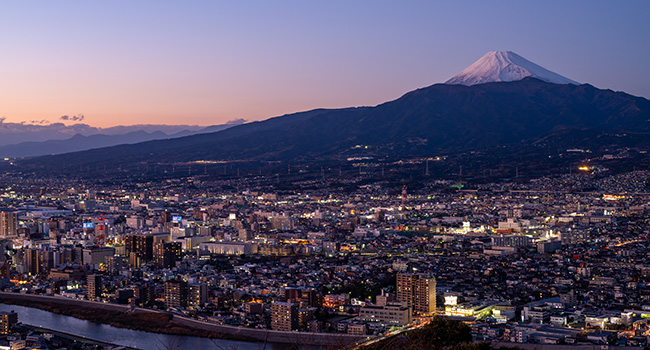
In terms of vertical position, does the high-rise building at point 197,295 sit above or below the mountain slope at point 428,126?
below

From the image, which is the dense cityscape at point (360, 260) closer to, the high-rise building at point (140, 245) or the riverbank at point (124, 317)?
the high-rise building at point (140, 245)

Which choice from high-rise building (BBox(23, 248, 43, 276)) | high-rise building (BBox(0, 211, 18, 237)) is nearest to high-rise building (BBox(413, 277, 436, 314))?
high-rise building (BBox(23, 248, 43, 276))

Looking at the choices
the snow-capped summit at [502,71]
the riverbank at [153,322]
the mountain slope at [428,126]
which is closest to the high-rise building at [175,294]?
the riverbank at [153,322]

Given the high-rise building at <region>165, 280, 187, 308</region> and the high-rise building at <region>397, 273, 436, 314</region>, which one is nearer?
the high-rise building at <region>397, 273, 436, 314</region>

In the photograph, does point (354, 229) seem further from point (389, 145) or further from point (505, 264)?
point (389, 145)

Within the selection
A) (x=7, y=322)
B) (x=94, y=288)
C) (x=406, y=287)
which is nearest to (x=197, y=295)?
(x=94, y=288)

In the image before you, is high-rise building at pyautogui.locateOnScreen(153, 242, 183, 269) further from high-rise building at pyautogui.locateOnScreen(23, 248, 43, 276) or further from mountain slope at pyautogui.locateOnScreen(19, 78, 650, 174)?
mountain slope at pyautogui.locateOnScreen(19, 78, 650, 174)
